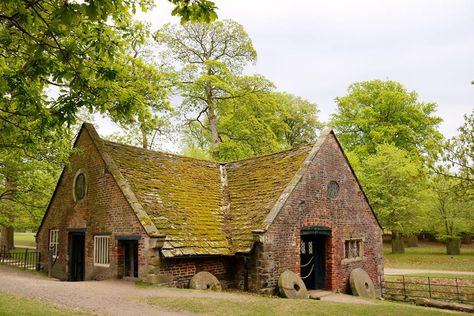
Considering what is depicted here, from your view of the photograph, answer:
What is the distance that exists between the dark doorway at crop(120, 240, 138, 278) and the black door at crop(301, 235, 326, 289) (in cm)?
746

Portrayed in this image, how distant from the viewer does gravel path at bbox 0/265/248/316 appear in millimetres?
10984

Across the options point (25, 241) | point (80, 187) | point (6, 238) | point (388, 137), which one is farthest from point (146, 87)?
point (25, 241)

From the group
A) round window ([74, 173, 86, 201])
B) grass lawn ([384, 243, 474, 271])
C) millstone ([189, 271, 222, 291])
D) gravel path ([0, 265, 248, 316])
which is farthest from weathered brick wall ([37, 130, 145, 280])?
grass lawn ([384, 243, 474, 271])

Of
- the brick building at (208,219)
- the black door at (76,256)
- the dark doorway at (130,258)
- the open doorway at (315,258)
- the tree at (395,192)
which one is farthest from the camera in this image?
the tree at (395,192)

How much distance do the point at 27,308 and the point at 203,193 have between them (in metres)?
10.2

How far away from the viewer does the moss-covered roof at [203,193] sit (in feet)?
53.0

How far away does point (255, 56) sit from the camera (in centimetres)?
3772

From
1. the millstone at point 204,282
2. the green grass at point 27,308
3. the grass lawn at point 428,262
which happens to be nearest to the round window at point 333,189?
the millstone at point 204,282

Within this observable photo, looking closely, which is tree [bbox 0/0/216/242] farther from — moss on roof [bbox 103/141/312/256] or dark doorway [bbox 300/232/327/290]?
dark doorway [bbox 300/232/327/290]

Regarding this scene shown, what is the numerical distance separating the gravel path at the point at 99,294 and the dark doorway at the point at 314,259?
654 cm

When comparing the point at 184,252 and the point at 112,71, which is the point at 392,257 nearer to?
the point at 184,252

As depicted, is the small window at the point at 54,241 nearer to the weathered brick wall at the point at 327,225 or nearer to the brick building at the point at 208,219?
the brick building at the point at 208,219

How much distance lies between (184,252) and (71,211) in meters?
7.63

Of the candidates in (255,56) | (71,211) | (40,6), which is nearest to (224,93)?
(255,56)
